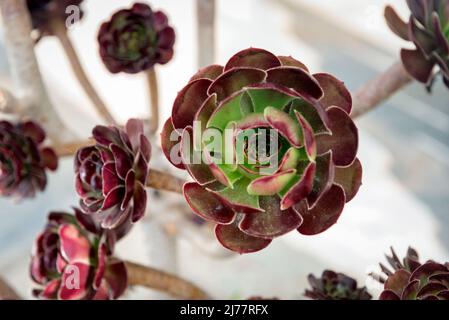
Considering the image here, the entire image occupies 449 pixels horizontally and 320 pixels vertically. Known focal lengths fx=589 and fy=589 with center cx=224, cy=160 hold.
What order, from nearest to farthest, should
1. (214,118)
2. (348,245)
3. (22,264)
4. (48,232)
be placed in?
(214,118) < (48,232) < (348,245) < (22,264)

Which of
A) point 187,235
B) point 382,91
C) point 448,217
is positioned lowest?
point 187,235

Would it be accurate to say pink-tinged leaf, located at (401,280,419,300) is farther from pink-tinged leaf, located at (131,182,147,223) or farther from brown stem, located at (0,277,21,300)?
brown stem, located at (0,277,21,300)

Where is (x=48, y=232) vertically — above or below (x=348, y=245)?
above

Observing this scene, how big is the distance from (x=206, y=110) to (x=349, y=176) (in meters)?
0.08

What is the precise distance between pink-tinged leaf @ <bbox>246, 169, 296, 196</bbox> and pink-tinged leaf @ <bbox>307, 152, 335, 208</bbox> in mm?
15

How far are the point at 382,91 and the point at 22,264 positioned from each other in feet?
2.11

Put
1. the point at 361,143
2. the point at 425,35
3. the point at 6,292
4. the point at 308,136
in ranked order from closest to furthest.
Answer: the point at 308,136 < the point at 425,35 < the point at 6,292 < the point at 361,143

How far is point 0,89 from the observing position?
19.0 inches

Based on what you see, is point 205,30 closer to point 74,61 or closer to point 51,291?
point 74,61

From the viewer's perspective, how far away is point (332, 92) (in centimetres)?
30

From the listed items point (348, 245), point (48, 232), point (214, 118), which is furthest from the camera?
point (348, 245)

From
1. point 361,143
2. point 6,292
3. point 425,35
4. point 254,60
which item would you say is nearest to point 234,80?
point 254,60

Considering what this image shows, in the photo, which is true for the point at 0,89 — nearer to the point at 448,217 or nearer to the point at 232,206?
the point at 232,206
